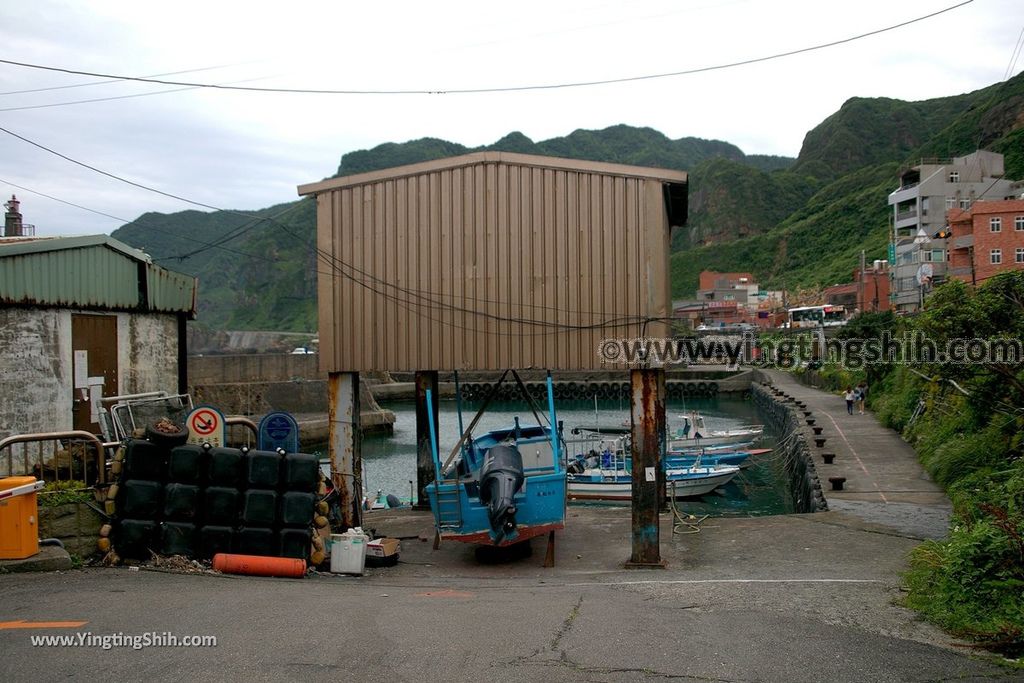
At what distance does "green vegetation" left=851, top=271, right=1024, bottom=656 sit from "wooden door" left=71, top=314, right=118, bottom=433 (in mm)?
12896

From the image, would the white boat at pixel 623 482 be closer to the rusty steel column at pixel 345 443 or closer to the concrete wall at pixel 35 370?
the rusty steel column at pixel 345 443

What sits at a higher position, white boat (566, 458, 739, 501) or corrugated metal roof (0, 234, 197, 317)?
corrugated metal roof (0, 234, 197, 317)

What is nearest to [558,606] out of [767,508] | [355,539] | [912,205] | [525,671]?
[525,671]

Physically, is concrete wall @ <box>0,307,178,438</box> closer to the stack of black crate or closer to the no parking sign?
the stack of black crate

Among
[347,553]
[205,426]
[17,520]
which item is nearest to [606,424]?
[347,553]

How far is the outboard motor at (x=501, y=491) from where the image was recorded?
12922 millimetres

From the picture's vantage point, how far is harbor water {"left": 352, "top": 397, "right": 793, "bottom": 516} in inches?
1123

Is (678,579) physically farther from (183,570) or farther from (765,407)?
(765,407)

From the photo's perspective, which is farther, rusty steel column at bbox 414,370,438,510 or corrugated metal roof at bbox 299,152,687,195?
rusty steel column at bbox 414,370,438,510

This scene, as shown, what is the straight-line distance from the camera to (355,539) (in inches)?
463

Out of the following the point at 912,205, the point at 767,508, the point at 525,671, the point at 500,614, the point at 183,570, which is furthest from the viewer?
the point at 912,205

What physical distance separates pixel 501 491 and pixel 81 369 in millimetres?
7570

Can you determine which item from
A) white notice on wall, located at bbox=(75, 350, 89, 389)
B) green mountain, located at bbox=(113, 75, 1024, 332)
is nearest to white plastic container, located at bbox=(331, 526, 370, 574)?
white notice on wall, located at bbox=(75, 350, 89, 389)

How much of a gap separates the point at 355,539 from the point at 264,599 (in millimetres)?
3058
